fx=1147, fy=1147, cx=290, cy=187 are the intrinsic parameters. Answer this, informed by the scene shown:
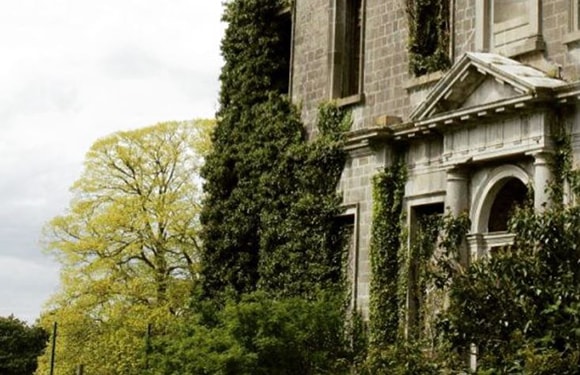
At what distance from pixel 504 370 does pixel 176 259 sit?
28417mm

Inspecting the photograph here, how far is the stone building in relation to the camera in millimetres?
17531

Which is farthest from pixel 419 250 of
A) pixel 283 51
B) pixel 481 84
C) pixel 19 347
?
pixel 19 347

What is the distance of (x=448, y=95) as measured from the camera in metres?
Result: 19.0

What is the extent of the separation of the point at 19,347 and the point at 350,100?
37.4m

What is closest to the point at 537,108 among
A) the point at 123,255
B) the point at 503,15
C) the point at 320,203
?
the point at 503,15

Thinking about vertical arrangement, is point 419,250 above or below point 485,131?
below

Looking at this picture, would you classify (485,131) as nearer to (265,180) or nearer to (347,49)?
(347,49)

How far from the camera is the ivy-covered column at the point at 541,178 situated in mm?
17078

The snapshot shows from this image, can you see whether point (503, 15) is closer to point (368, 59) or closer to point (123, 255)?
point (368, 59)

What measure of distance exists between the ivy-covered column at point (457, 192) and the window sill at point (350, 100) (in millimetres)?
3118

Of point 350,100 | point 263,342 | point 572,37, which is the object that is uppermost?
point 350,100

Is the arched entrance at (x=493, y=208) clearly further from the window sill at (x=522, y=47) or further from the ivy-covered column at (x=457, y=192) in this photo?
the window sill at (x=522, y=47)

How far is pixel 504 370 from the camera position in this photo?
1462cm

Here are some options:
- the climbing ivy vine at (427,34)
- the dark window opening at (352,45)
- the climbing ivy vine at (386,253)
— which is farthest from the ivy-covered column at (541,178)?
the dark window opening at (352,45)
